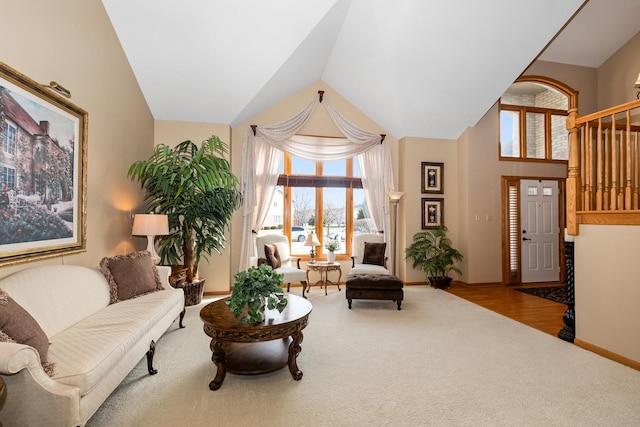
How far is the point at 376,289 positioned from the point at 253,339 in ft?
8.01

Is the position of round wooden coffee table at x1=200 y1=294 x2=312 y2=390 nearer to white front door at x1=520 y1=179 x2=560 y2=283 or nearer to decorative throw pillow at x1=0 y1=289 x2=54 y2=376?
decorative throw pillow at x1=0 y1=289 x2=54 y2=376

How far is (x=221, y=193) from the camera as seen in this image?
4.53m

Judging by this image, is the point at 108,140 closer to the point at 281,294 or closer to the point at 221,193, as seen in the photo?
the point at 221,193

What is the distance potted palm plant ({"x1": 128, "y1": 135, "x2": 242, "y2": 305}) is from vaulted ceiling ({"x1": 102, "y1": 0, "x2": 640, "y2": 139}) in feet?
3.32

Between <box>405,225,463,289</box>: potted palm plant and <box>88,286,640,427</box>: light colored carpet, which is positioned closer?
<box>88,286,640,427</box>: light colored carpet

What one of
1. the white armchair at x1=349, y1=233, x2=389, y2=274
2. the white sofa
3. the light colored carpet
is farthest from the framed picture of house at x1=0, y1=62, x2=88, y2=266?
the white armchair at x1=349, y1=233, x2=389, y2=274

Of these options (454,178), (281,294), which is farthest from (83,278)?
(454,178)

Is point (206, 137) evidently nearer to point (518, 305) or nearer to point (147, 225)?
point (147, 225)

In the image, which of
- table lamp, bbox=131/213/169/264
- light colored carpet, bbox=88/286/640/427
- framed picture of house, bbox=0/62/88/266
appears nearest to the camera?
light colored carpet, bbox=88/286/640/427

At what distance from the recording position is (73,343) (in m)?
2.06

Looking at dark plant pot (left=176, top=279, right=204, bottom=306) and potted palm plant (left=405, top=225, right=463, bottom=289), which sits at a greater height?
potted palm plant (left=405, top=225, right=463, bottom=289)

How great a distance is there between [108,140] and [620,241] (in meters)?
5.52

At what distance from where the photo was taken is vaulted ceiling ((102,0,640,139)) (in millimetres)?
3973

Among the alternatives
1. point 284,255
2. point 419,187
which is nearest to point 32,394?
point 284,255
